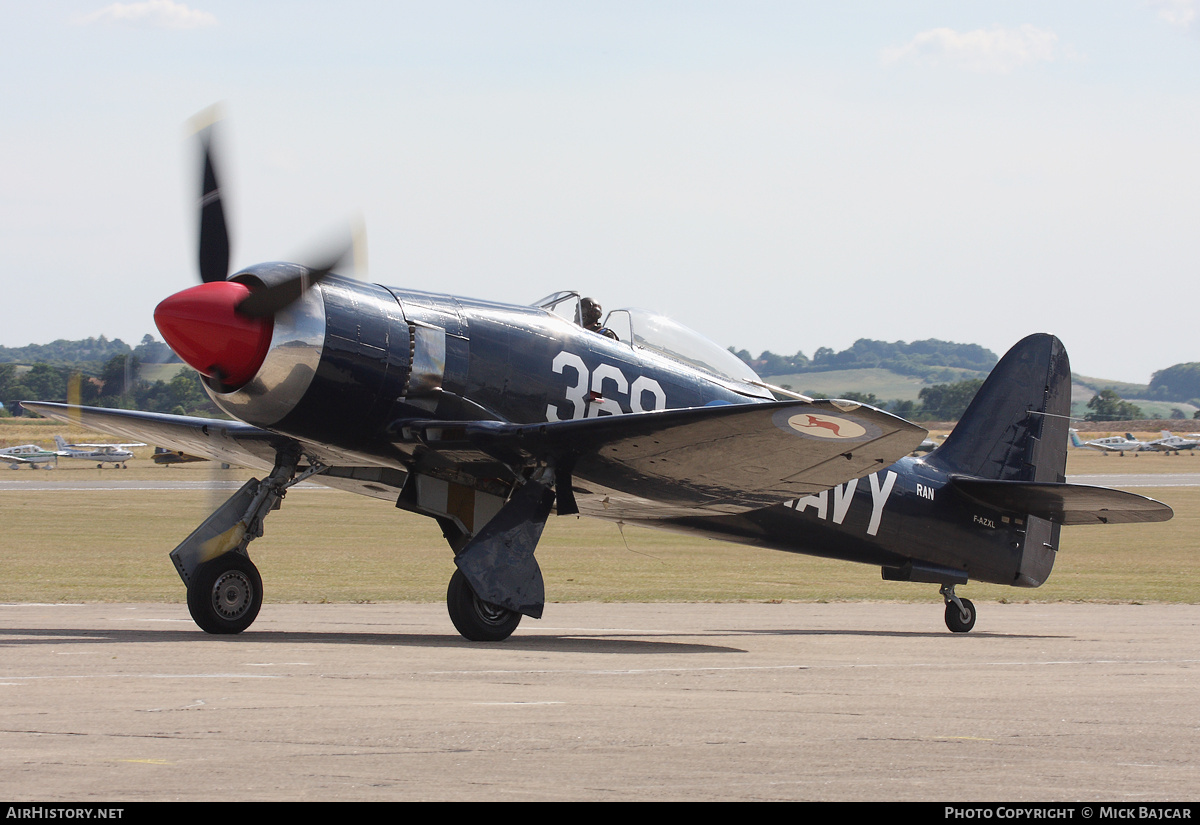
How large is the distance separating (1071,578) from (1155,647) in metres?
15.0

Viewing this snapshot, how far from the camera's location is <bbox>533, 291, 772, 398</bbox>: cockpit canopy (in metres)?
13.1

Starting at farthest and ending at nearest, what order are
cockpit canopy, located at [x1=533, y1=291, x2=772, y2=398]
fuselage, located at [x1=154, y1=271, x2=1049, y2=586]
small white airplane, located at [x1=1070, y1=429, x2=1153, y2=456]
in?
small white airplane, located at [x1=1070, y1=429, x2=1153, y2=456] < cockpit canopy, located at [x1=533, y1=291, x2=772, y2=398] < fuselage, located at [x1=154, y1=271, x2=1049, y2=586]

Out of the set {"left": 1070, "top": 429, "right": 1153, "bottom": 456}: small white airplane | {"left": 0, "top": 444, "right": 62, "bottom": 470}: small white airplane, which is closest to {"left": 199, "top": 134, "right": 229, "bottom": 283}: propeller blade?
{"left": 0, "top": 444, "right": 62, "bottom": 470}: small white airplane

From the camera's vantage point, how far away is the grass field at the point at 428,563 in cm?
2112

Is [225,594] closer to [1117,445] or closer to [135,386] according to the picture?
[135,386]

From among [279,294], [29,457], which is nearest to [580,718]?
[279,294]

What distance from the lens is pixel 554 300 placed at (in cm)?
1312

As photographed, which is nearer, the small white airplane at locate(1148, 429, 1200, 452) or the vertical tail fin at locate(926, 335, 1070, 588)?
the vertical tail fin at locate(926, 335, 1070, 588)

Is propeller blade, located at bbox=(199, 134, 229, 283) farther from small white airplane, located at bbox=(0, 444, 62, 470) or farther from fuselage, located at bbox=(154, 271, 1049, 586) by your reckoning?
small white airplane, located at bbox=(0, 444, 62, 470)

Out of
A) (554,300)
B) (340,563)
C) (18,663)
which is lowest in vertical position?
(340,563)

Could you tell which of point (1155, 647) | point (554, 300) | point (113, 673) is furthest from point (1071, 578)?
point (113, 673)

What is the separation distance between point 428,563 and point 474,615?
684 inches

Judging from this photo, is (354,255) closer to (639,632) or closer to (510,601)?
(510,601)

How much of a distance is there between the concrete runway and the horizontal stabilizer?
1.47 m
